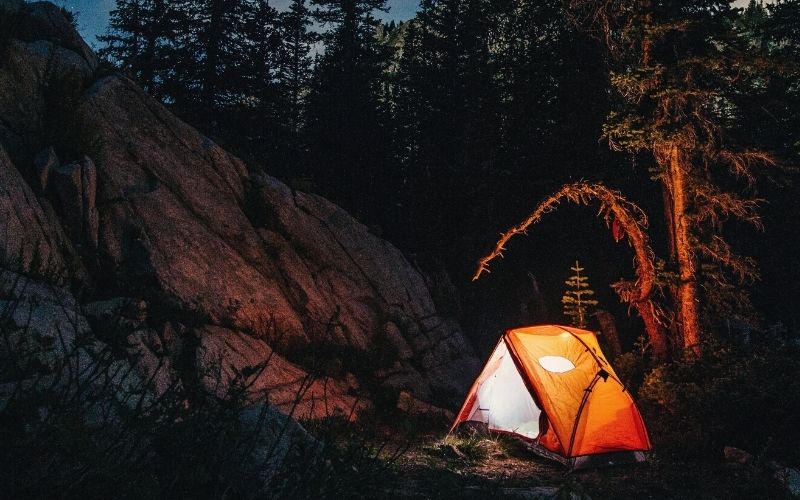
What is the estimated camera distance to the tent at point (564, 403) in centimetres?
825

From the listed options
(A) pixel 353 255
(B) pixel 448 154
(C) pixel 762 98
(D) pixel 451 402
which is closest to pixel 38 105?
(A) pixel 353 255

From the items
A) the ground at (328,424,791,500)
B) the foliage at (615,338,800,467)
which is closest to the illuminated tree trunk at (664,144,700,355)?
the foliage at (615,338,800,467)

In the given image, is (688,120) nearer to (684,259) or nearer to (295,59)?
→ (684,259)

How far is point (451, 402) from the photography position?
1263 cm

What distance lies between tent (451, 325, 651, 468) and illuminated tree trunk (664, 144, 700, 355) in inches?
87.8

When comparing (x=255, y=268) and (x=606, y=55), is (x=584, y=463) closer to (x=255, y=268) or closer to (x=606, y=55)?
(x=255, y=268)

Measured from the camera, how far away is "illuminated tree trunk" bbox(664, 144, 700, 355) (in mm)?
10242

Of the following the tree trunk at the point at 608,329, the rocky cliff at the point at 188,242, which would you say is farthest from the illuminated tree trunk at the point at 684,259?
the rocky cliff at the point at 188,242

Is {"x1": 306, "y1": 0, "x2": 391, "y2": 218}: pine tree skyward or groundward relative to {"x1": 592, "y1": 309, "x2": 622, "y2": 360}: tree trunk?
skyward

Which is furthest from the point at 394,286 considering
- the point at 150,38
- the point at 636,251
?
the point at 150,38

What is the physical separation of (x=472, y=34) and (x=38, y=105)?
2201 centimetres

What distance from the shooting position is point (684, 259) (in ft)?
34.1

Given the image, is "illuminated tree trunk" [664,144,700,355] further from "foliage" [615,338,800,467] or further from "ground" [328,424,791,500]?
"ground" [328,424,791,500]

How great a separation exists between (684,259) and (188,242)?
10.2 m
